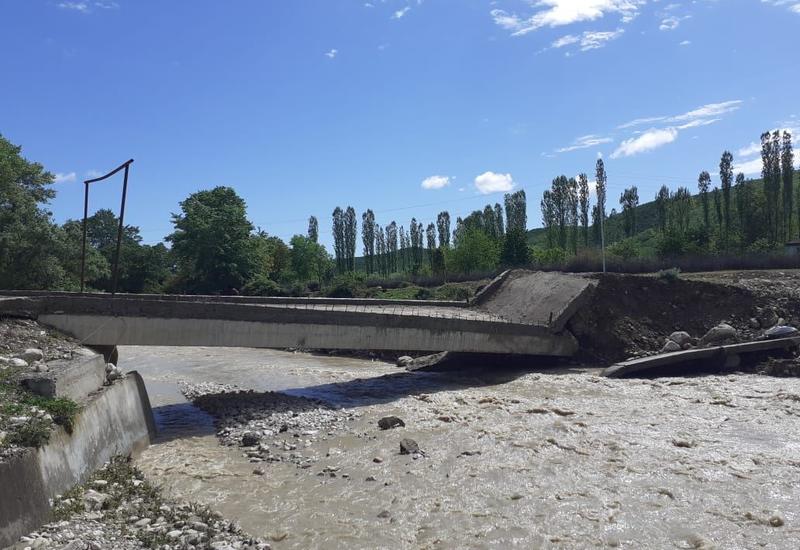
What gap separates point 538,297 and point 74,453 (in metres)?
18.4

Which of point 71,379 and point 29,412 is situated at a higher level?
point 71,379

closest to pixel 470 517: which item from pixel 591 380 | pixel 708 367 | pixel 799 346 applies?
pixel 591 380

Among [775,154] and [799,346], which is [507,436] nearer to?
[799,346]

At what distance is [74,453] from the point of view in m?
8.95

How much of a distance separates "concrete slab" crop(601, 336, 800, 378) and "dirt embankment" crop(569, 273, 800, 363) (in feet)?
5.25

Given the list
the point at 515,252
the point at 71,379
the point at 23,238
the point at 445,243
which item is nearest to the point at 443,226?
the point at 445,243

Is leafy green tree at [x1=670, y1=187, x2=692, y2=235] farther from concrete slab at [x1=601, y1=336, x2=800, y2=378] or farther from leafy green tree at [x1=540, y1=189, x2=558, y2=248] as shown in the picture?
concrete slab at [x1=601, y1=336, x2=800, y2=378]

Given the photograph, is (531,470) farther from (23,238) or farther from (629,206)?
(629,206)

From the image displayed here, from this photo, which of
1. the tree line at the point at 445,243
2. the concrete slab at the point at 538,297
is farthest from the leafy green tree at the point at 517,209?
the concrete slab at the point at 538,297

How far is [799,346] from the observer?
20266 millimetres

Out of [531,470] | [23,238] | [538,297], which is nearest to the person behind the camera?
[531,470]

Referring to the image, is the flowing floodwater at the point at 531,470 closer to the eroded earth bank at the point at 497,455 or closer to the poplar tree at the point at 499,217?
the eroded earth bank at the point at 497,455

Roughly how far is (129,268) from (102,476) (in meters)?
59.0

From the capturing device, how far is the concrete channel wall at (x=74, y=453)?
6.87 m
